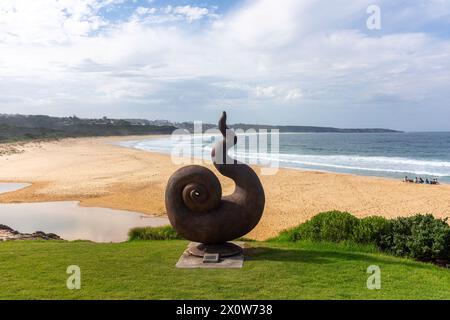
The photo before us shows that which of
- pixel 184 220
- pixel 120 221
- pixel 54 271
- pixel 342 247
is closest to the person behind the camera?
pixel 54 271

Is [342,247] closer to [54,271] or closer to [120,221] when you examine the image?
[54,271]

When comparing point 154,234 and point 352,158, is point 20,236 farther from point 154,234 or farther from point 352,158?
point 352,158

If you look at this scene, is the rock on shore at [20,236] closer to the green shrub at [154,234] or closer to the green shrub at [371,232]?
the green shrub at [154,234]

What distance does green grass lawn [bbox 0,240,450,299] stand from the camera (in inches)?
302

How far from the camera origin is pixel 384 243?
11.1 metres

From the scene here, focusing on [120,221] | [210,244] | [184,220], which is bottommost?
[120,221]

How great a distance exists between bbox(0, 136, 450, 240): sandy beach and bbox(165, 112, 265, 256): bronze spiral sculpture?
21.1 ft

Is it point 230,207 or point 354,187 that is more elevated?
point 230,207

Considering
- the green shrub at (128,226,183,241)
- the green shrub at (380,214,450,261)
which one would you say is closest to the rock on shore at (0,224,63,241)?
the green shrub at (128,226,183,241)

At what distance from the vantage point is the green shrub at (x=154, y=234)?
1301cm

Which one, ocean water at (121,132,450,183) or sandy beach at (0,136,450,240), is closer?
sandy beach at (0,136,450,240)

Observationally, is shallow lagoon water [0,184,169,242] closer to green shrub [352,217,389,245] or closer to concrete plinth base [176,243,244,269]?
concrete plinth base [176,243,244,269]
